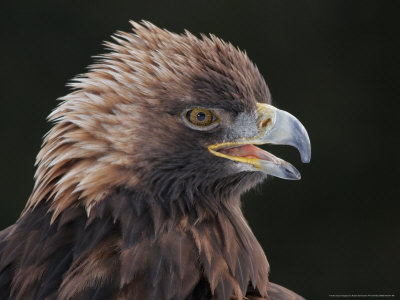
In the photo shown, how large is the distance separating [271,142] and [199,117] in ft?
0.76

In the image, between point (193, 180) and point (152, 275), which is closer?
point (152, 275)

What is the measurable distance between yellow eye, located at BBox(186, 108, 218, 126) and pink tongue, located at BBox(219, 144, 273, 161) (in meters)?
0.11

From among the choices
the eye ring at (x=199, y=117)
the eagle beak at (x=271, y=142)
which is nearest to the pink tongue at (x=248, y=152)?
the eagle beak at (x=271, y=142)

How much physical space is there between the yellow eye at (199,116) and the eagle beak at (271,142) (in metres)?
0.08

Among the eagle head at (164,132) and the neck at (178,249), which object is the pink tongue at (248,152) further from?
the neck at (178,249)

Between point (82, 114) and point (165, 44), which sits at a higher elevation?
point (165, 44)

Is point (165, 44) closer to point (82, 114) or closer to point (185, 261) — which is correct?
point (82, 114)

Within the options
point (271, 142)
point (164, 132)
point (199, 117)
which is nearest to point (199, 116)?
point (199, 117)

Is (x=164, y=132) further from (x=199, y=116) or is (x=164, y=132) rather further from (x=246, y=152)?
(x=246, y=152)

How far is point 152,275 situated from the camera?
1.80 metres

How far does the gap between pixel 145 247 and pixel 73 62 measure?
9.70ft

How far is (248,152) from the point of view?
2047 millimetres

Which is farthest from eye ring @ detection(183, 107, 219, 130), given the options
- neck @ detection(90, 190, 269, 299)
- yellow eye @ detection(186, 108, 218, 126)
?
neck @ detection(90, 190, 269, 299)

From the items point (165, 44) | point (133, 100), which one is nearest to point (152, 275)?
point (133, 100)
